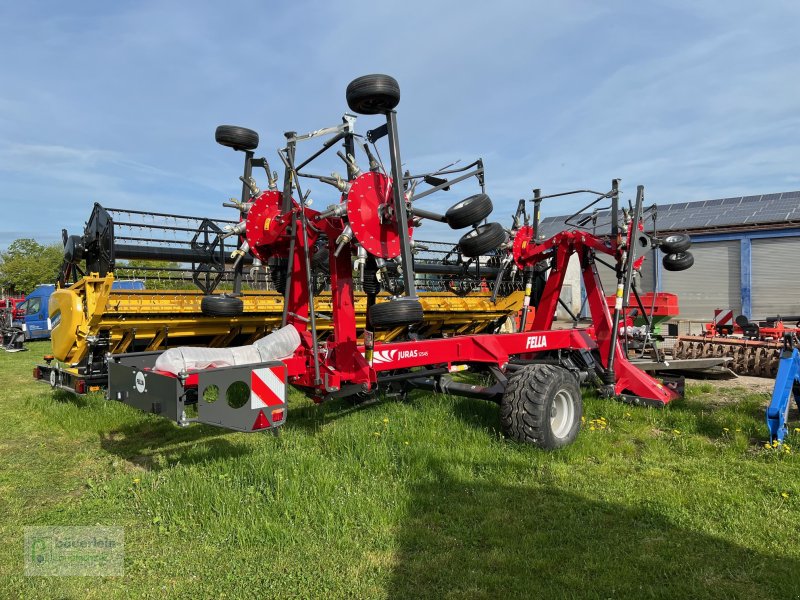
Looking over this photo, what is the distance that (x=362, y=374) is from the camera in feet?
15.5

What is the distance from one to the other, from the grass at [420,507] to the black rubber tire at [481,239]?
168cm

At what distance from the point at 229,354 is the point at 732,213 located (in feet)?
80.5

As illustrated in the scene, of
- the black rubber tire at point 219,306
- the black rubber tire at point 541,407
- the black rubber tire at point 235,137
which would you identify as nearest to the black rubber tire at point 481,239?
the black rubber tire at point 541,407

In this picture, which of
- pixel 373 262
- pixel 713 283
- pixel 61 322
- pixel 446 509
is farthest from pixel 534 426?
pixel 713 283

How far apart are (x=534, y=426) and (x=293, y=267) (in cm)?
252

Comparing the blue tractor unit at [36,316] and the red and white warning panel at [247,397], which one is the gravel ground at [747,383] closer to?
the red and white warning panel at [247,397]

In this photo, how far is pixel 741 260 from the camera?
21828mm

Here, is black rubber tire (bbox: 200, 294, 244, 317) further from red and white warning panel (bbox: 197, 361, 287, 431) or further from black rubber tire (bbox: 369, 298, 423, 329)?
black rubber tire (bbox: 369, 298, 423, 329)

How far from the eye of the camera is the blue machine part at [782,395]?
16.1 feet

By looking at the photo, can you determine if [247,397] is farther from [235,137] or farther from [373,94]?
[235,137]

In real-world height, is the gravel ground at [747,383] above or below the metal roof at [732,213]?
below

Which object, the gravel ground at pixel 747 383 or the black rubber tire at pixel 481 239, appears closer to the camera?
the black rubber tire at pixel 481 239

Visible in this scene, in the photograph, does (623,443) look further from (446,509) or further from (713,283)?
(713,283)

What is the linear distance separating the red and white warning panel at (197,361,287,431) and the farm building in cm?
1778
